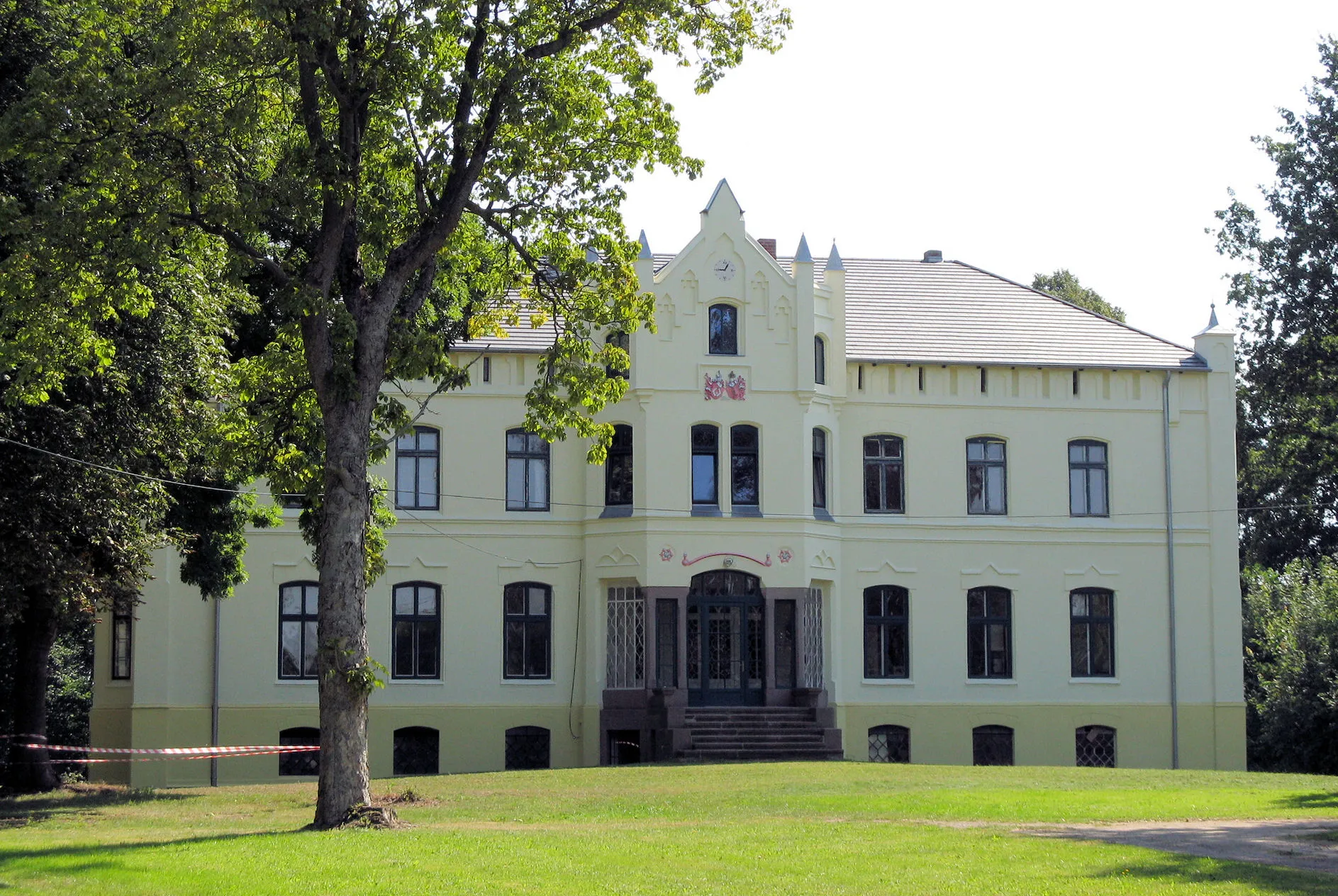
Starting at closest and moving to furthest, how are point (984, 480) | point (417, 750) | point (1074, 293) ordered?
point (417, 750)
point (984, 480)
point (1074, 293)

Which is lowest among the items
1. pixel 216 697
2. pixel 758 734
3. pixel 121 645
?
pixel 758 734

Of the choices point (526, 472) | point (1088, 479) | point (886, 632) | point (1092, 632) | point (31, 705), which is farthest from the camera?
point (1088, 479)

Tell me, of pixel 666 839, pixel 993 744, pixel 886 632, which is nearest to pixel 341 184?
pixel 666 839

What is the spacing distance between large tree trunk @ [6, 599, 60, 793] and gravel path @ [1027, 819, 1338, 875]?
1509cm

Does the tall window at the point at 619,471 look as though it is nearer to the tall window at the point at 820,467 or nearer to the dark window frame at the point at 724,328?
the dark window frame at the point at 724,328

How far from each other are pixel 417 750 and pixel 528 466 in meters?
6.03

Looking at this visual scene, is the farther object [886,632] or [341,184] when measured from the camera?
[886,632]

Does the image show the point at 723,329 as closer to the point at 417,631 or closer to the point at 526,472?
the point at 526,472

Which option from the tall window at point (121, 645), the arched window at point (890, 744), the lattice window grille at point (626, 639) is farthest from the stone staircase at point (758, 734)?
the tall window at point (121, 645)

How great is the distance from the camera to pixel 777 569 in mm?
29781

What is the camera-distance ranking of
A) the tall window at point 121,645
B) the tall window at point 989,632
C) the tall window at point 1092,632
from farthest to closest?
the tall window at point 1092,632 < the tall window at point 989,632 < the tall window at point 121,645

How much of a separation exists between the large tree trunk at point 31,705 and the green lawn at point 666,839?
1061 mm

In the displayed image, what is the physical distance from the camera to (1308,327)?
1302 inches

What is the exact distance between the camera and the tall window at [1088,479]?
32.2 meters
